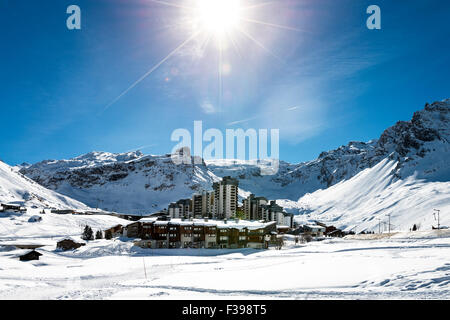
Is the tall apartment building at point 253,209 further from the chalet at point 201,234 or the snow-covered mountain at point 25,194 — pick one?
the snow-covered mountain at point 25,194

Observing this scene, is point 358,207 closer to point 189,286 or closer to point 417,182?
point 417,182

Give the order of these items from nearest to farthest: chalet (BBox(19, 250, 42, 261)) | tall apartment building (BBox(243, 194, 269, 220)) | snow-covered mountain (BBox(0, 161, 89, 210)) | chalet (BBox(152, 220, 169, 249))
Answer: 1. chalet (BBox(19, 250, 42, 261))
2. chalet (BBox(152, 220, 169, 249))
3. tall apartment building (BBox(243, 194, 269, 220))
4. snow-covered mountain (BBox(0, 161, 89, 210))

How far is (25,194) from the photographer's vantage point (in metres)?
166

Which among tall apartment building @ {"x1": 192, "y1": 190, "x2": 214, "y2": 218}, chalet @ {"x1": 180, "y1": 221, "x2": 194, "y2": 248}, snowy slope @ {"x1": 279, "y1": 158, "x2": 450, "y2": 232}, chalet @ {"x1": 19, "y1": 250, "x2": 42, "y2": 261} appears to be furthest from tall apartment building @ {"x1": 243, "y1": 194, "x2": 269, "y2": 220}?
chalet @ {"x1": 19, "y1": 250, "x2": 42, "y2": 261}

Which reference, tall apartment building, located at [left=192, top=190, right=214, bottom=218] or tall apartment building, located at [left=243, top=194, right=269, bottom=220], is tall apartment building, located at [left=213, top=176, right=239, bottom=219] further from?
tall apartment building, located at [left=243, top=194, right=269, bottom=220]

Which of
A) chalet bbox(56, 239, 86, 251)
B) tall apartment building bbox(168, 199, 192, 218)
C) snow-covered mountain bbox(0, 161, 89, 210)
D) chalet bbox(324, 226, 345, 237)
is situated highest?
snow-covered mountain bbox(0, 161, 89, 210)

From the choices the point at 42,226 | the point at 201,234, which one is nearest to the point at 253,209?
the point at 201,234

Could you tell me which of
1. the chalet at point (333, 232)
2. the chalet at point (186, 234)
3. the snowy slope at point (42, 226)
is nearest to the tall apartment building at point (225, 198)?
the chalet at point (333, 232)

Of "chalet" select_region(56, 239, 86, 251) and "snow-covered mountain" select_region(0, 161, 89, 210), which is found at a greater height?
"snow-covered mountain" select_region(0, 161, 89, 210)

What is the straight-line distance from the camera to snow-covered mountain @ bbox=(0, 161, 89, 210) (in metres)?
151

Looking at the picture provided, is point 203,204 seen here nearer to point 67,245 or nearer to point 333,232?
point 333,232

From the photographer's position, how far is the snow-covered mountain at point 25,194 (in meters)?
151
